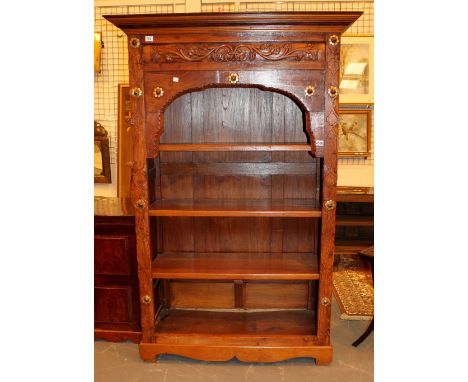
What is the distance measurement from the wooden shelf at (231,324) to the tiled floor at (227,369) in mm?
161

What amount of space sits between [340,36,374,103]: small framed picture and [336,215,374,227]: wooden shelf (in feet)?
3.88

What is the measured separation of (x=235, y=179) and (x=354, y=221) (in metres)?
1.64

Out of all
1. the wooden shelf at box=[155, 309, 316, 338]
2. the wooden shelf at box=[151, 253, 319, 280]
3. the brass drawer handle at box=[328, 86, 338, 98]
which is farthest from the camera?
the wooden shelf at box=[155, 309, 316, 338]

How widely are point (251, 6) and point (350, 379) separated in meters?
3.43

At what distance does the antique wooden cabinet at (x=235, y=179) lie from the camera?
6.91ft

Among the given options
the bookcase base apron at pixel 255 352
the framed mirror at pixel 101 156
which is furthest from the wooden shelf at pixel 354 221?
the framed mirror at pixel 101 156

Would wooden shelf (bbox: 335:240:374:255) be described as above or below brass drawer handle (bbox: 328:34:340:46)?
below

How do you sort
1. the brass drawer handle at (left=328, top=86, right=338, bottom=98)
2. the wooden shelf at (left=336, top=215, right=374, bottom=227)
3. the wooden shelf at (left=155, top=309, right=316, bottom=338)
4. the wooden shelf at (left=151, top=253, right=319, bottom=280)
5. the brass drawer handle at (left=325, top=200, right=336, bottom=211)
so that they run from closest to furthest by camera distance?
the brass drawer handle at (left=328, top=86, right=338, bottom=98)
the brass drawer handle at (left=325, top=200, right=336, bottom=211)
the wooden shelf at (left=151, top=253, right=319, bottom=280)
the wooden shelf at (left=155, top=309, right=316, bottom=338)
the wooden shelf at (left=336, top=215, right=374, bottom=227)

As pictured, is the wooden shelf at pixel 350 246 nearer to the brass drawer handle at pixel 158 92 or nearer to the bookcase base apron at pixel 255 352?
the bookcase base apron at pixel 255 352

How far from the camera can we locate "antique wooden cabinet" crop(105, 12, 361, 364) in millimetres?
2107

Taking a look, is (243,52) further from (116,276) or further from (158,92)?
(116,276)

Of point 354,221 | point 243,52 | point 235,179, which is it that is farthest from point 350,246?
point 243,52

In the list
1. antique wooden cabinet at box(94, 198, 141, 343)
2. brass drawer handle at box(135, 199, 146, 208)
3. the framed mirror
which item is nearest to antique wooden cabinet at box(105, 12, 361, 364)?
brass drawer handle at box(135, 199, 146, 208)

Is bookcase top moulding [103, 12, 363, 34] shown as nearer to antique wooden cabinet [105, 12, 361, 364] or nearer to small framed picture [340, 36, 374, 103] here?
antique wooden cabinet [105, 12, 361, 364]
